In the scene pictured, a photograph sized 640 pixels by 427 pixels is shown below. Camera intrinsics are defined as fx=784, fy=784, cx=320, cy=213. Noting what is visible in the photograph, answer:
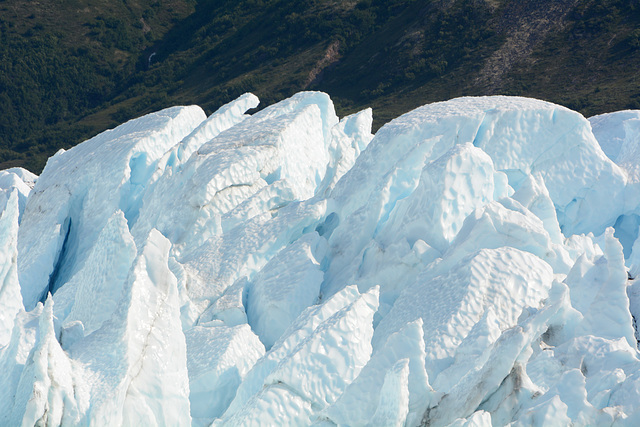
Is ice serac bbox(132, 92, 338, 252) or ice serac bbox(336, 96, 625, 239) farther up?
ice serac bbox(132, 92, 338, 252)

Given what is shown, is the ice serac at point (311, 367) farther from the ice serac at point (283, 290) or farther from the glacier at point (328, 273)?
the ice serac at point (283, 290)

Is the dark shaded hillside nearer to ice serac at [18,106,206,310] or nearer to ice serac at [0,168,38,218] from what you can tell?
ice serac at [0,168,38,218]

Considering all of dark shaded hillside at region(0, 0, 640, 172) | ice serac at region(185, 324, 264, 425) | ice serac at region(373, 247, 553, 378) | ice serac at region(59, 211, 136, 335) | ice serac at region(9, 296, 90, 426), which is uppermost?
ice serac at region(9, 296, 90, 426)

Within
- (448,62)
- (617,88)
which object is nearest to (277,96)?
(448,62)

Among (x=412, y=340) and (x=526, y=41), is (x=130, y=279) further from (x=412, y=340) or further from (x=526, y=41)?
(x=526, y=41)

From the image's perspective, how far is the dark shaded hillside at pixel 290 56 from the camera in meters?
45.4

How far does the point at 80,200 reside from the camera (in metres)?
18.0

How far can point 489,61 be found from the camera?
4809 centimetres

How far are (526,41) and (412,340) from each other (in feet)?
139

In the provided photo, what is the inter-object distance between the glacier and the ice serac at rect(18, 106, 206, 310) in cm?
6

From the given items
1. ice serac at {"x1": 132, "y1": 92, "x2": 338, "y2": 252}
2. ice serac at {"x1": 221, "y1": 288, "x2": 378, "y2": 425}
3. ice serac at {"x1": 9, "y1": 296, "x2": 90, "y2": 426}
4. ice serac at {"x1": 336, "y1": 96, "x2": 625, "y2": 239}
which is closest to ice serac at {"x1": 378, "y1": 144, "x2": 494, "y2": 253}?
ice serac at {"x1": 336, "y1": 96, "x2": 625, "y2": 239}

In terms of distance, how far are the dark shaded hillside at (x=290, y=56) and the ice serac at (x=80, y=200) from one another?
24.6 meters

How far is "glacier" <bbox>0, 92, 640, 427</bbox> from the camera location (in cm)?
970

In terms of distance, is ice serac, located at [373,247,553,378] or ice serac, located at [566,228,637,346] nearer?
ice serac, located at [566,228,637,346]
